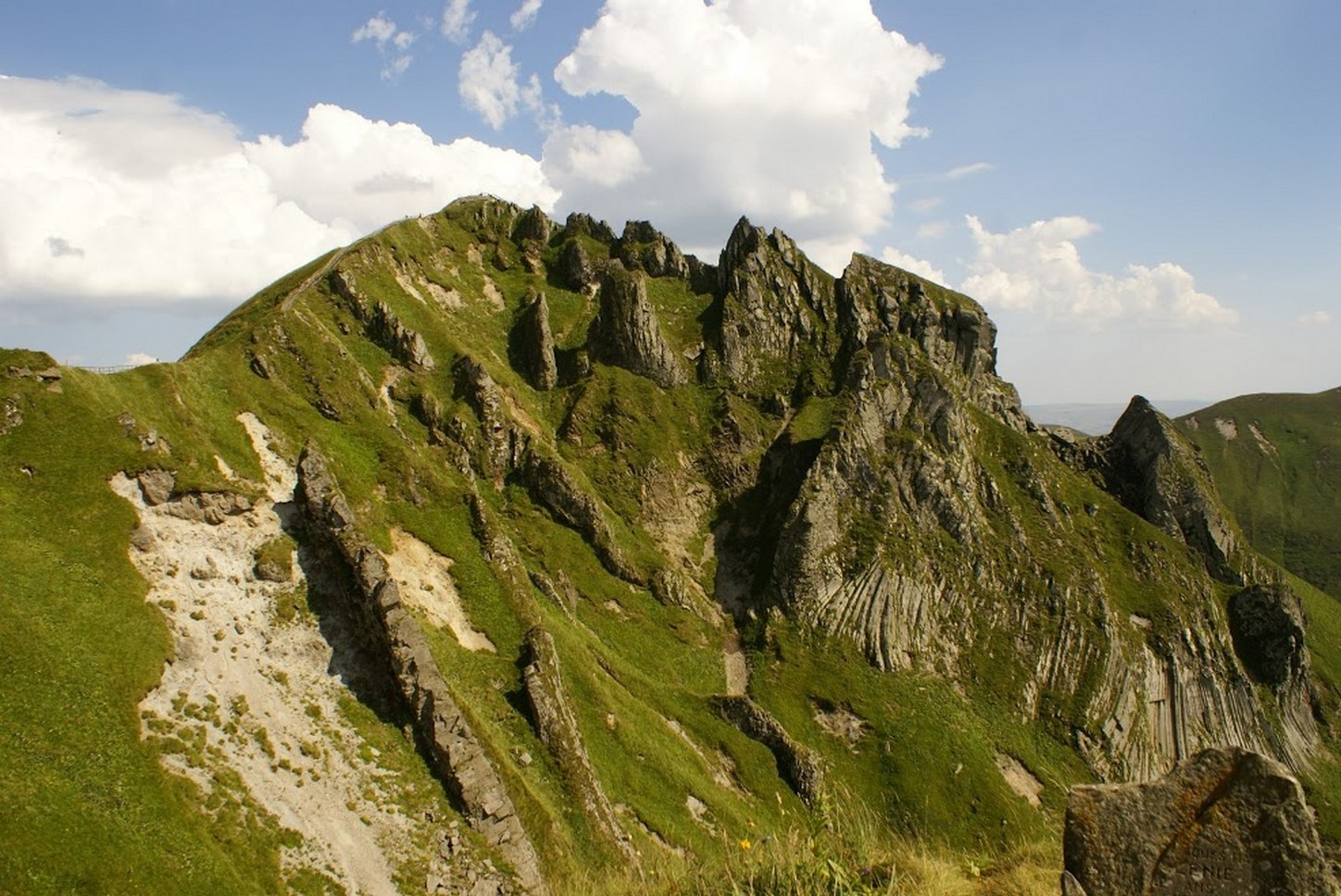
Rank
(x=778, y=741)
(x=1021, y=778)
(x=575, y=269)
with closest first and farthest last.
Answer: (x=778, y=741)
(x=1021, y=778)
(x=575, y=269)

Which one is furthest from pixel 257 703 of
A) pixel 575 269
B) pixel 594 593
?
pixel 575 269

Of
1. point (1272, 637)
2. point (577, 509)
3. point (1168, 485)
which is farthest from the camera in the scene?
point (1168, 485)

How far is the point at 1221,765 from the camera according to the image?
10062mm

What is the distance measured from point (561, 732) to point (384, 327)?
190 feet

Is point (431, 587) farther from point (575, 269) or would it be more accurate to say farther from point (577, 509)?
point (575, 269)

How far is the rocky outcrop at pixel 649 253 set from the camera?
129875 millimetres

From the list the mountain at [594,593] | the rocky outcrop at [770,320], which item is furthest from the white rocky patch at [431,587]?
the rocky outcrop at [770,320]

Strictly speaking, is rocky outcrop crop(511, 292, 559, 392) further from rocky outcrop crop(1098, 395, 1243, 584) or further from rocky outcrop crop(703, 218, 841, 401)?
rocky outcrop crop(1098, 395, 1243, 584)

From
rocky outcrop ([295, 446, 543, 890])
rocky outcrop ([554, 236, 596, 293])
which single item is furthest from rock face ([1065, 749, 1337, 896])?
rocky outcrop ([554, 236, 596, 293])

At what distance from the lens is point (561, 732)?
5091 centimetres

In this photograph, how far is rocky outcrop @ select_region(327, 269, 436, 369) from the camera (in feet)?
290

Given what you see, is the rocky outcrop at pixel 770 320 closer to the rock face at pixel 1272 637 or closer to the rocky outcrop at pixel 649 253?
the rocky outcrop at pixel 649 253

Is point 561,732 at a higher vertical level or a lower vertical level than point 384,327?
lower

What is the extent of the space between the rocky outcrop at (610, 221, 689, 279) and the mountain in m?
0.82
